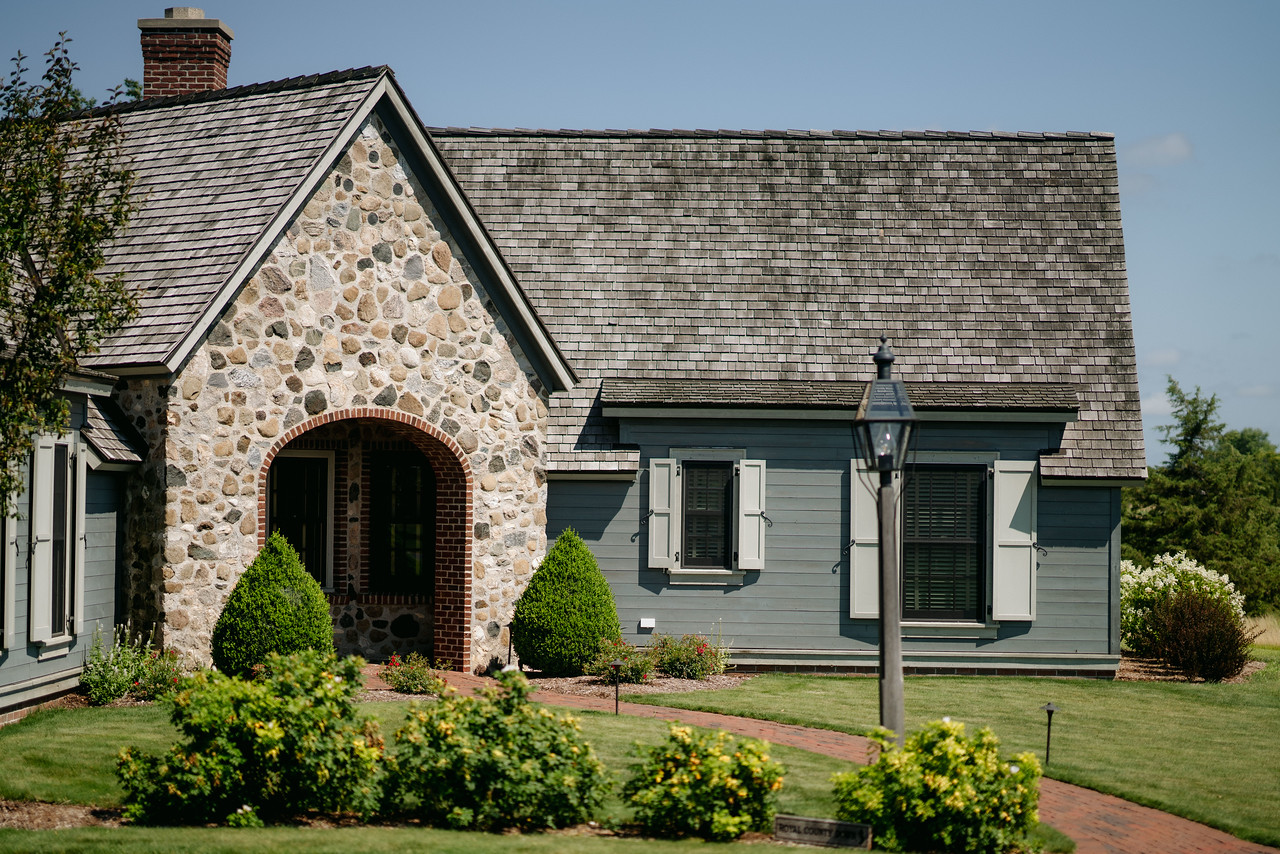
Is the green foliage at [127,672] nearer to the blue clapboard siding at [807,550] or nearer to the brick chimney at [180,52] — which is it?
the blue clapboard siding at [807,550]

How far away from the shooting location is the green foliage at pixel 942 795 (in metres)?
7.84

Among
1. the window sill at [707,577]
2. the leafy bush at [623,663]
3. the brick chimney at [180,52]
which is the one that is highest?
the brick chimney at [180,52]

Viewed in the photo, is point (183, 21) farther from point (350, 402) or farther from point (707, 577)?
point (707, 577)

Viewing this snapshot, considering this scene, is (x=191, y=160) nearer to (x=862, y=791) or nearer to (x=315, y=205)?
(x=315, y=205)

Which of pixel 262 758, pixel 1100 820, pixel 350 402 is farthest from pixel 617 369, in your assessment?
pixel 262 758

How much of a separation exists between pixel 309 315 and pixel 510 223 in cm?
532

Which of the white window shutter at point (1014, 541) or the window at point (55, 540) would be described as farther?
the white window shutter at point (1014, 541)

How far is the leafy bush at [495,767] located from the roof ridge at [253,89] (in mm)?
7977

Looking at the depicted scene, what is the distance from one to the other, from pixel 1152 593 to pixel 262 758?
14.0 meters

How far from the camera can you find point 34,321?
9492mm

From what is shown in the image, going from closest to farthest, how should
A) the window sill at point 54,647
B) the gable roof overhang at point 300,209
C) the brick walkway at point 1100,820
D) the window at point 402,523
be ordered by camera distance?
the brick walkway at point 1100,820 → the window sill at point 54,647 → the gable roof overhang at point 300,209 → the window at point 402,523

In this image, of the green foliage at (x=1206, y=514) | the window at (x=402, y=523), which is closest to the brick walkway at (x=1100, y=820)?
the window at (x=402, y=523)

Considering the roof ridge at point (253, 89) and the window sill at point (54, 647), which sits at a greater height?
the roof ridge at point (253, 89)

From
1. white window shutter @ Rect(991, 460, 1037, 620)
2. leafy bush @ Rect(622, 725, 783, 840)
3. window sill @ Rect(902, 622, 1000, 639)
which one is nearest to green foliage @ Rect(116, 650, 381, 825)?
leafy bush @ Rect(622, 725, 783, 840)
